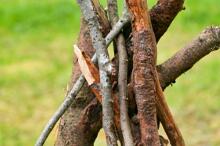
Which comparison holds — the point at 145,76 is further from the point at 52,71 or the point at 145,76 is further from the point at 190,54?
the point at 52,71

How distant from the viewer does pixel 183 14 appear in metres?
6.38

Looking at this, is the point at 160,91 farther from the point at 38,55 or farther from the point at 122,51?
the point at 38,55

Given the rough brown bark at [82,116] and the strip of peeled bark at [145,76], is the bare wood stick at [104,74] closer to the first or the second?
the strip of peeled bark at [145,76]

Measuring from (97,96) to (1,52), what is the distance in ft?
14.1

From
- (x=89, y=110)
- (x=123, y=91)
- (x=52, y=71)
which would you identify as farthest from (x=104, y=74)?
(x=52, y=71)

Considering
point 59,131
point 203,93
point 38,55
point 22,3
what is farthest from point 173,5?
point 22,3

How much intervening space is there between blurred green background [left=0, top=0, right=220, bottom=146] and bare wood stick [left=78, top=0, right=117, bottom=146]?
2.10m

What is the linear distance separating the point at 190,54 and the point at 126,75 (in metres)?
0.15

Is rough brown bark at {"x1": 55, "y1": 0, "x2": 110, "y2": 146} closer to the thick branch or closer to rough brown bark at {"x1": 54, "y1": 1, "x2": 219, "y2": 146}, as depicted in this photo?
rough brown bark at {"x1": 54, "y1": 1, "x2": 219, "y2": 146}

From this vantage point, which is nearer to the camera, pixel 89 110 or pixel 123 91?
pixel 123 91

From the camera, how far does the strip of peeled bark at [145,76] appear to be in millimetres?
1427

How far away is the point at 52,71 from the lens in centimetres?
523

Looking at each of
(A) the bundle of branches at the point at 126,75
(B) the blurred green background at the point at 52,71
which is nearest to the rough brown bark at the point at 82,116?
(A) the bundle of branches at the point at 126,75

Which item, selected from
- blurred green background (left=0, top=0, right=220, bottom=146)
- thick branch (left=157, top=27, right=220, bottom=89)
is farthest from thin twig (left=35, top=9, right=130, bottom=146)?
blurred green background (left=0, top=0, right=220, bottom=146)
